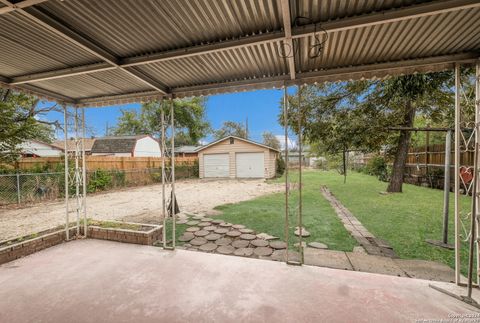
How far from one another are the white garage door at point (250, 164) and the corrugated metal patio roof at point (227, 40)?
40.8 feet

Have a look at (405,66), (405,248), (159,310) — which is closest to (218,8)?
(405,66)

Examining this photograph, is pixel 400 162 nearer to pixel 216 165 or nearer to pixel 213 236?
pixel 213 236

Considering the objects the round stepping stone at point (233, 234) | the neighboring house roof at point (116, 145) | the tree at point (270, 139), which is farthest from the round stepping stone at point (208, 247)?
the tree at point (270, 139)

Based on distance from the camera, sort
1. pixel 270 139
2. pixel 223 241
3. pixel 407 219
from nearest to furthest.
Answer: pixel 223 241 < pixel 407 219 < pixel 270 139

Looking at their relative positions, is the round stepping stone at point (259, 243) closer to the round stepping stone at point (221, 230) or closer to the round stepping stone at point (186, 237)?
the round stepping stone at point (221, 230)

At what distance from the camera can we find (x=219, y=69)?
2.90m

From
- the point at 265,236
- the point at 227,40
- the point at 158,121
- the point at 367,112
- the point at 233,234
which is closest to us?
the point at 227,40

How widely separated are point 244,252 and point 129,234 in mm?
2084

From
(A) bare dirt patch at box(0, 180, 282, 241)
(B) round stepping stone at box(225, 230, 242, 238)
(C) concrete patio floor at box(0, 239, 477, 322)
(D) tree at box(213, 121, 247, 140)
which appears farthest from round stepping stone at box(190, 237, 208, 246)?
(D) tree at box(213, 121, 247, 140)

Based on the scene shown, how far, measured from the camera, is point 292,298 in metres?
2.31

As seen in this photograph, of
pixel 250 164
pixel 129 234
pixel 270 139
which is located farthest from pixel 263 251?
pixel 270 139

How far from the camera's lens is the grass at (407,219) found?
3402 millimetres

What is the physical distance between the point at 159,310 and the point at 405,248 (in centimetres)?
374

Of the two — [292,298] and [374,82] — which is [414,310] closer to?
[292,298]
